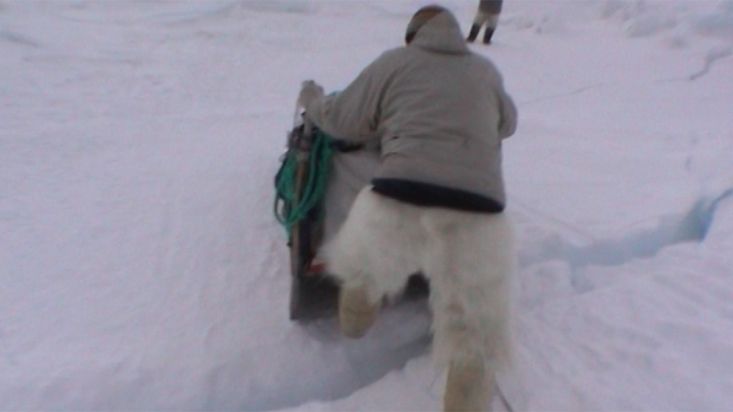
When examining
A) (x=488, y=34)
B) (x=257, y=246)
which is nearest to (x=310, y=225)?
(x=257, y=246)

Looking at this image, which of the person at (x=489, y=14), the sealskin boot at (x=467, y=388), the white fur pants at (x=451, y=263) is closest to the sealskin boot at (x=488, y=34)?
the person at (x=489, y=14)

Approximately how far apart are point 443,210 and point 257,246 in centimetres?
89

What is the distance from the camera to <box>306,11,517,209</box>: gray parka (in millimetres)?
1455

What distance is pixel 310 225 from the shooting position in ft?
6.22

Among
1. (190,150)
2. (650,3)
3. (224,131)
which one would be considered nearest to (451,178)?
(190,150)

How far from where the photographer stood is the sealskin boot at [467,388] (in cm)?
144

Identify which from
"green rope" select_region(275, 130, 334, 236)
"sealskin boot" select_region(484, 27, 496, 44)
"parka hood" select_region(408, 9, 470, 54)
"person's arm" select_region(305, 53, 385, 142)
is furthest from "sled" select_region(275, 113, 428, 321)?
"sealskin boot" select_region(484, 27, 496, 44)

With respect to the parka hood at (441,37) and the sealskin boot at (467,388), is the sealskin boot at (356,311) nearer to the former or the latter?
the sealskin boot at (467,388)

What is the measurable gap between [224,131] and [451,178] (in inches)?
81.7

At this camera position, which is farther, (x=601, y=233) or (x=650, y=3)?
(x=650, y=3)

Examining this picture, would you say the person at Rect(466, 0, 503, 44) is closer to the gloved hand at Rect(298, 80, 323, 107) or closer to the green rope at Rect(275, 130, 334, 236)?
the gloved hand at Rect(298, 80, 323, 107)

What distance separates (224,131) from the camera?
10.7ft

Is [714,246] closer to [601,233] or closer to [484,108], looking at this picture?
[601,233]

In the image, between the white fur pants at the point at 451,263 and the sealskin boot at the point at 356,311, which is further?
the sealskin boot at the point at 356,311
